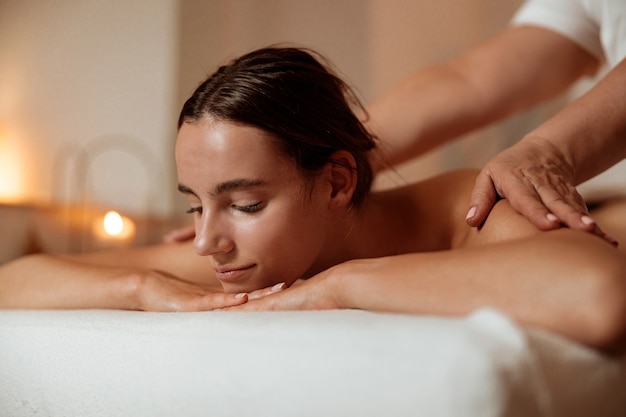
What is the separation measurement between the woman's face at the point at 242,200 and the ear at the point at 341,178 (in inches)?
3.4

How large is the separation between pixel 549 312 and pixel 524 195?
0.34 m

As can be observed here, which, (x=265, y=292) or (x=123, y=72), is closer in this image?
(x=265, y=292)

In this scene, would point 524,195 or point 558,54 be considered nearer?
point 524,195

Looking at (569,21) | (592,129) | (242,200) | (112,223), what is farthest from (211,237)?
(112,223)

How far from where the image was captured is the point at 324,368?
0.60 meters

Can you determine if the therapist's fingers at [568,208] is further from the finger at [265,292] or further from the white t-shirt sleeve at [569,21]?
the white t-shirt sleeve at [569,21]

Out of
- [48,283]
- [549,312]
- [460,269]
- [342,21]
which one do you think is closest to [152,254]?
[48,283]

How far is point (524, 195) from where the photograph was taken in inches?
37.9

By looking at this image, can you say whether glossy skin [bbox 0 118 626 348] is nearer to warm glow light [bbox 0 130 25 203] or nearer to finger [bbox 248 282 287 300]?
finger [bbox 248 282 287 300]

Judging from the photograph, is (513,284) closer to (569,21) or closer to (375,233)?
(375,233)

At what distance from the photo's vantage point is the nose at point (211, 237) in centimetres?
106

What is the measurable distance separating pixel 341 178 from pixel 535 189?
1.18 feet

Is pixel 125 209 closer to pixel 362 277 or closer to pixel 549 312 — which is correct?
pixel 362 277

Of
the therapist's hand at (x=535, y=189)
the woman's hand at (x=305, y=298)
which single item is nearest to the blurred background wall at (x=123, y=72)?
the therapist's hand at (x=535, y=189)
